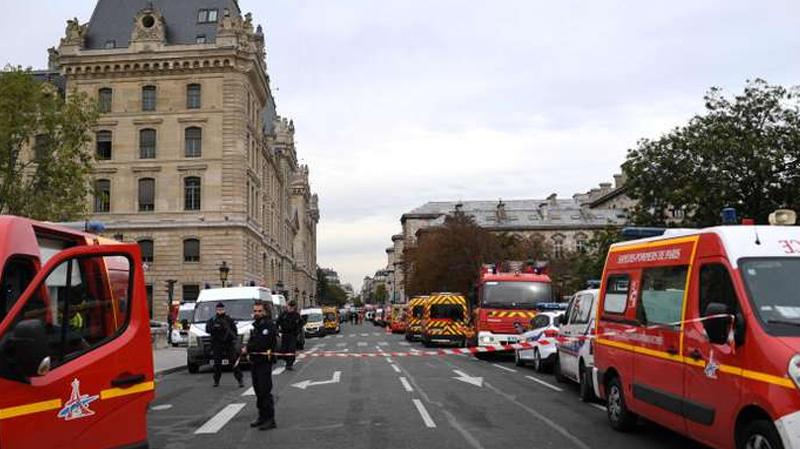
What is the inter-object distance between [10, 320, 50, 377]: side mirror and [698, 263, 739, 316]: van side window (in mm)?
5839

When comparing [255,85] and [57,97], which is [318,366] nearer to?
[57,97]

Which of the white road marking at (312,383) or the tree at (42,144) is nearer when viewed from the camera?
the white road marking at (312,383)

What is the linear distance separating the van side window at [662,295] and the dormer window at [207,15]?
59.1 m

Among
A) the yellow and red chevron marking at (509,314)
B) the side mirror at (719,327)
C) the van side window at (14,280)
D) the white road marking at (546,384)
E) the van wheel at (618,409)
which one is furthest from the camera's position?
the yellow and red chevron marking at (509,314)

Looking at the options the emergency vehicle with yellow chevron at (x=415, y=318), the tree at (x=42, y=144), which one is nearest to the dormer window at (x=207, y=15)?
the emergency vehicle with yellow chevron at (x=415, y=318)

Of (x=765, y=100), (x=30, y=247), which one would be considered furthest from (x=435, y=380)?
(x=765, y=100)

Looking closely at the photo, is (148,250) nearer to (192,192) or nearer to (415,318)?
(192,192)

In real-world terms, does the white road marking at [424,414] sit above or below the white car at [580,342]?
below

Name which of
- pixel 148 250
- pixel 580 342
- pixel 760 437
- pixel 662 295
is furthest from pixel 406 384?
pixel 148 250

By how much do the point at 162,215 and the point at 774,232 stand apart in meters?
57.0

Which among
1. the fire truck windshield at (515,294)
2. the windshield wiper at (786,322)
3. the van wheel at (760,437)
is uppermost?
the fire truck windshield at (515,294)

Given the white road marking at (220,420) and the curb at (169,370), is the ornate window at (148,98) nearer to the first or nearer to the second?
the curb at (169,370)

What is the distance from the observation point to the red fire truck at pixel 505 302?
26.2 m

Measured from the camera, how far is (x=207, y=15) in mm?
63844
